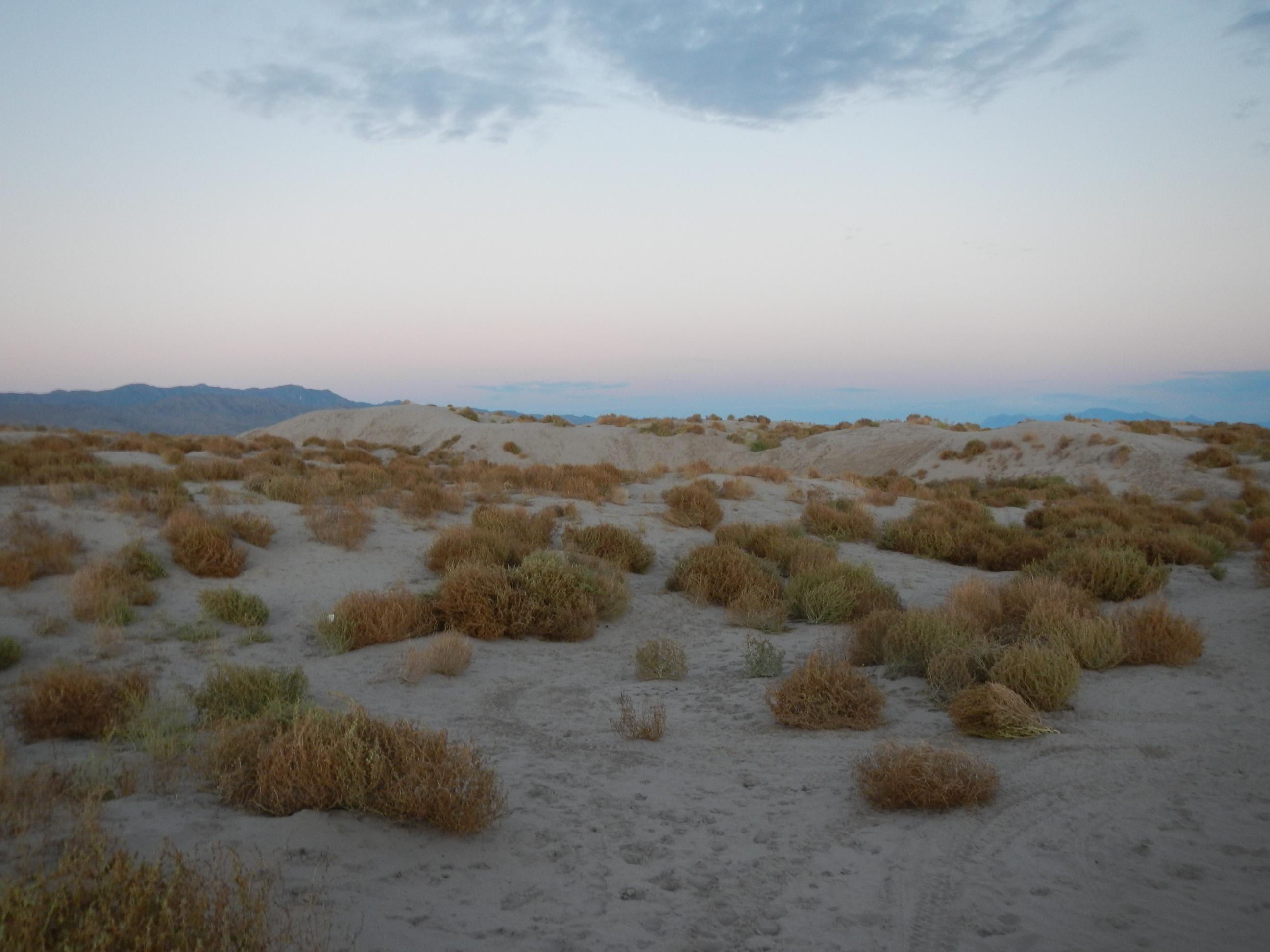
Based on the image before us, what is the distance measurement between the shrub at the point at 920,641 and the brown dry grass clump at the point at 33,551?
→ 887cm

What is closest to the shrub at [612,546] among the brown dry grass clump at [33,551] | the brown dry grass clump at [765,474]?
the brown dry grass clump at [33,551]

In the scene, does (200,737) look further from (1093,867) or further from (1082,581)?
(1082,581)

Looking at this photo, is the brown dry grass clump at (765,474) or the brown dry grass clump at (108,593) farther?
the brown dry grass clump at (765,474)

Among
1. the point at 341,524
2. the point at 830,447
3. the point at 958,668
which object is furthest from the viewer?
the point at 830,447

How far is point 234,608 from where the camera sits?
8.15 m

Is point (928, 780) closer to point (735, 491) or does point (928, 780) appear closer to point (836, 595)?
point (836, 595)

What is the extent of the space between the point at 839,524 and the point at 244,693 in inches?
422

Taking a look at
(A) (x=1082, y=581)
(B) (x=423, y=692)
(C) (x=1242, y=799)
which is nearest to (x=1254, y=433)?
(A) (x=1082, y=581)

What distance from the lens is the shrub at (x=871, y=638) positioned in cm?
706

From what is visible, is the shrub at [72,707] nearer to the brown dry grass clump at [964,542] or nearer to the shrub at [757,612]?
the shrub at [757,612]

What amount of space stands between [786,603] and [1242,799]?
542 centimetres

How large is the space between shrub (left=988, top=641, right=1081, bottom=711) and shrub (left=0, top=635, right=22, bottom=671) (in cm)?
801

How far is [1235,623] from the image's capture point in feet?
24.9

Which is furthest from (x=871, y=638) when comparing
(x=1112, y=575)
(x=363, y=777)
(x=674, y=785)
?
(x=363, y=777)
